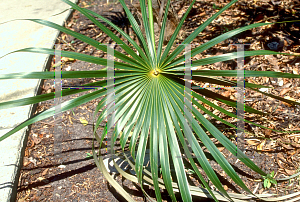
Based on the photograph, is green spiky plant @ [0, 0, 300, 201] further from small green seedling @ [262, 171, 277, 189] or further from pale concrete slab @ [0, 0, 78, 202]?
pale concrete slab @ [0, 0, 78, 202]

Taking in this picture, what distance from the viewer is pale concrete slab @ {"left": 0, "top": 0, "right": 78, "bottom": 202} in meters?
2.33

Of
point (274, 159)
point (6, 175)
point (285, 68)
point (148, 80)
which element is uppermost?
point (285, 68)

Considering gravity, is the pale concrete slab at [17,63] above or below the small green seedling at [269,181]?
above

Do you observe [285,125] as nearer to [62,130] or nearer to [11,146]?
[62,130]

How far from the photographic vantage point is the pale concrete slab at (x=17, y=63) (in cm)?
233

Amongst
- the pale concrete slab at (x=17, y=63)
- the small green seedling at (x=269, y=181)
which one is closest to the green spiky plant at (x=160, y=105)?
the small green seedling at (x=269, y=181)

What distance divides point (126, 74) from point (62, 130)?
132cm

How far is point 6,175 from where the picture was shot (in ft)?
7.41

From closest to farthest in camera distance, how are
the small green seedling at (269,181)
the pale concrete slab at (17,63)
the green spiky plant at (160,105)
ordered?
the green spiky plant at (160,105) < the small green seedling at (269,181) < the pale concrete slab at (17,63)

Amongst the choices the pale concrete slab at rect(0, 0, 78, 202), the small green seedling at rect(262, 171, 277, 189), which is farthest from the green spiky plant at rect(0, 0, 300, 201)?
the pale concrete slab at rect(0, 0, 78, 202)

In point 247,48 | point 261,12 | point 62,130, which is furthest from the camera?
point 261,12

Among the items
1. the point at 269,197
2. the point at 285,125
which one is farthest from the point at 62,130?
the point at 285,125

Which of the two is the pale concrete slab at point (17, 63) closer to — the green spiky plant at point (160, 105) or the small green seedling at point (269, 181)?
the green spiky plant at point (160, 105)

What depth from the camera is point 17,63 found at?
3.39m
